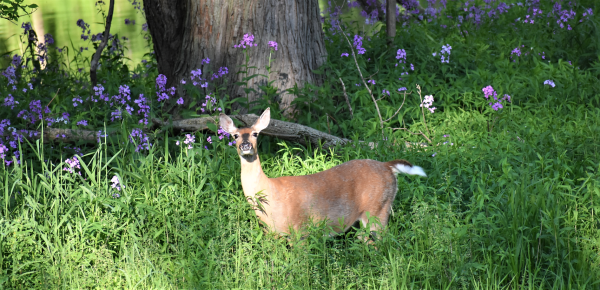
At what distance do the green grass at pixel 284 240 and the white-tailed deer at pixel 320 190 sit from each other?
0.16m

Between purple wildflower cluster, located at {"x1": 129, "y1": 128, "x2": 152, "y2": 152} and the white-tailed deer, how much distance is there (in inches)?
32.1

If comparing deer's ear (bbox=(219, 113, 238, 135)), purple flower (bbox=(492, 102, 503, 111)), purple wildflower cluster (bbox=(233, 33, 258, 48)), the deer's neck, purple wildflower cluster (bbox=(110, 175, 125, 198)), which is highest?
purple wildflower cluster (bbox=(233, 33, 258, 48))

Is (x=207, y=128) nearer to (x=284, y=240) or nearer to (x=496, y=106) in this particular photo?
(x=284, y=240)

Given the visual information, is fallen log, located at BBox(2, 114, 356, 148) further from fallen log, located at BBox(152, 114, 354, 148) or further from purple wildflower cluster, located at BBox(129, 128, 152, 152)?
purple wildflower cluster, located at BBox(129, 128, 152, 152)

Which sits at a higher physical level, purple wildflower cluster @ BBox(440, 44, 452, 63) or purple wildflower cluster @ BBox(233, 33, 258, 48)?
purple wildflower cluster @ BBox(233, 33, 258, 48)

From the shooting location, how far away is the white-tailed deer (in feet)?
12.9

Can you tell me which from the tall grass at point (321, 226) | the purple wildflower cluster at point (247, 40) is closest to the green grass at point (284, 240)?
the tall grass at point (321, 226)

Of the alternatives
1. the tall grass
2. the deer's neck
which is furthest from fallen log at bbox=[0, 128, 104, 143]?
the deer's neck

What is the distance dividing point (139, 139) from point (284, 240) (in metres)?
1.68

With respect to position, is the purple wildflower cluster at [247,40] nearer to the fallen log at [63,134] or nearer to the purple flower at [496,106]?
the fallen log at [63,134]

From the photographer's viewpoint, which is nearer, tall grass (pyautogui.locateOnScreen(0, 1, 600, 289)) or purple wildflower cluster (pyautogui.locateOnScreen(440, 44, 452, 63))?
tall grass (pyautogui.locateOnScreen(0, 1, 600, 289))

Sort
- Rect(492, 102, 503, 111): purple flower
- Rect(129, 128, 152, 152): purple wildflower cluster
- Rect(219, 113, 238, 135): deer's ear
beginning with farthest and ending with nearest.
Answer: Rect(492, 102, 503, 111): purple flower
Rect(129, 128, 152, 152): purple wildflower cluster
Rect(219, 113, 238, 135): deer's ear

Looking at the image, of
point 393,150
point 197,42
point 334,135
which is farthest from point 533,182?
point 197,42

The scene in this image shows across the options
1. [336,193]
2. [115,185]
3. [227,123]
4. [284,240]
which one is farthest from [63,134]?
[336,193]
